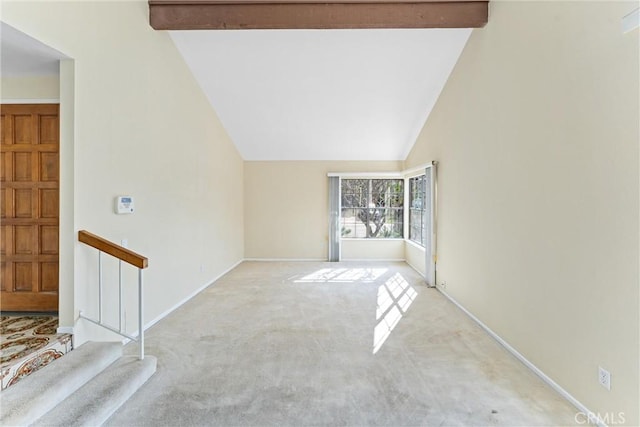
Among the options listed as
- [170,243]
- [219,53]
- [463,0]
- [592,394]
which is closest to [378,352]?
[592,394]

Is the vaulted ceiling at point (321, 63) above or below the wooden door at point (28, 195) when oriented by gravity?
above

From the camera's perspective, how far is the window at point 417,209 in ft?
21.2

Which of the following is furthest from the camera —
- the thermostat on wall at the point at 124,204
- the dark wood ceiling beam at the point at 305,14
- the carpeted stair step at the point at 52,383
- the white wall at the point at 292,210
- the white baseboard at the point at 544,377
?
the white wall at the point at 292,210

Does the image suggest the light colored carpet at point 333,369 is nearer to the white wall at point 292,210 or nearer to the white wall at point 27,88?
the white wall at point 27,88

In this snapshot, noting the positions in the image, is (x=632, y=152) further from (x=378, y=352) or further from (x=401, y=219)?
(x=401, y=219)

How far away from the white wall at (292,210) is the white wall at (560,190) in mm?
4022

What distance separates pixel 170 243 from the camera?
4148 millimetres

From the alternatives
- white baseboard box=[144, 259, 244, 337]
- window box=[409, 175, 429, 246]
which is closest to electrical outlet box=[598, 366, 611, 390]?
white baseboard box=[144, 259, 244, 337]

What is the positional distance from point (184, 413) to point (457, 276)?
3562mm

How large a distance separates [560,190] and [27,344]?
3.95 metres

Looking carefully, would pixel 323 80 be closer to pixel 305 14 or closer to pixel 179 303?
pixel 305 14

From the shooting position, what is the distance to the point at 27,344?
2391mm

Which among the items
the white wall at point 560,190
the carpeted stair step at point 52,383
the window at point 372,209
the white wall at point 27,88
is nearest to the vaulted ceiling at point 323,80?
the white wall at point 560,190

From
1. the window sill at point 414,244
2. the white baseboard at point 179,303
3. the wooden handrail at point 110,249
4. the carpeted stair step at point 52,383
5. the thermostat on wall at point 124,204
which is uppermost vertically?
the thermostat on wall at point 124,204
